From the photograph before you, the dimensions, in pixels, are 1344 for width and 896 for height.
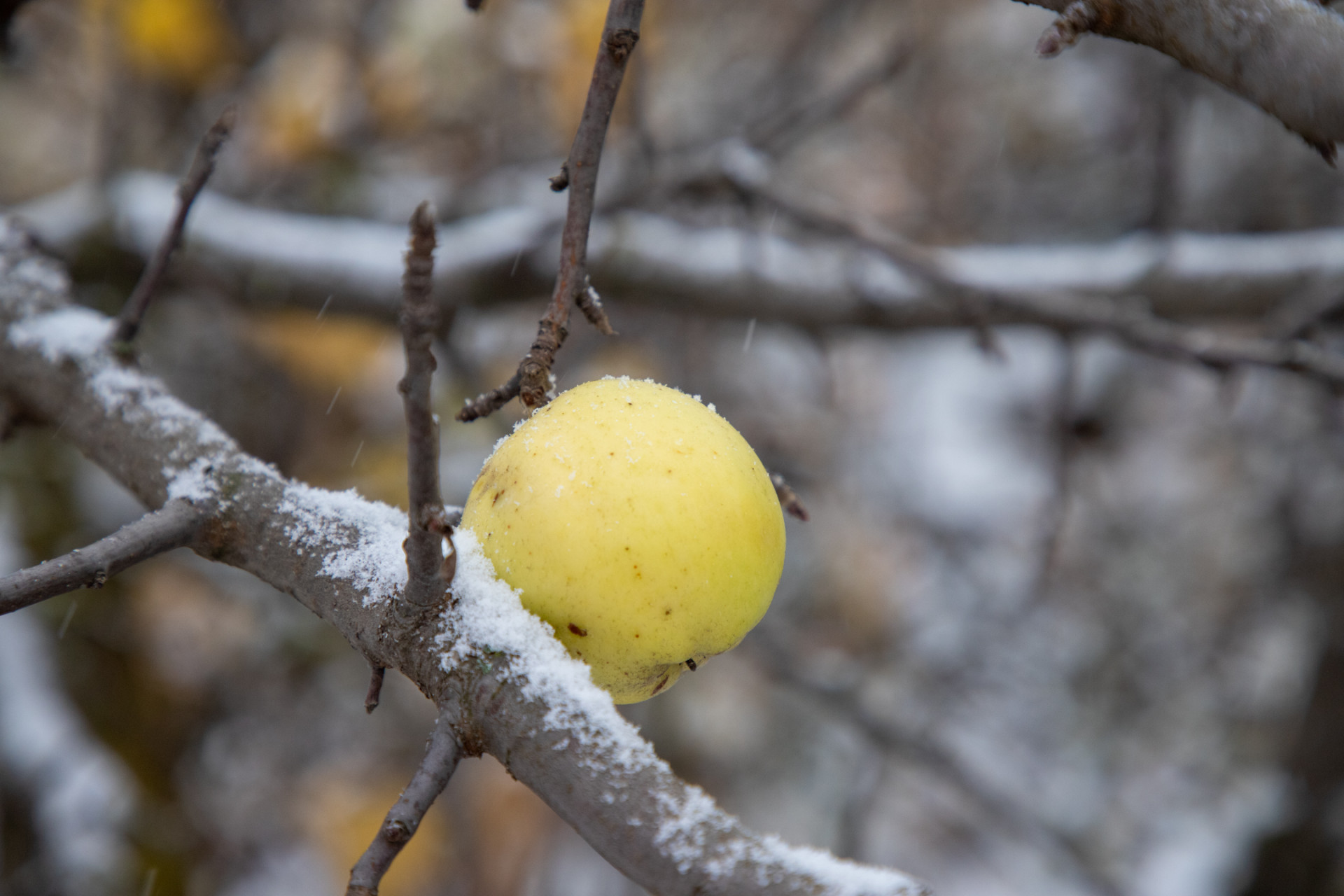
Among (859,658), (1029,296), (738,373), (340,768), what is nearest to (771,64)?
(738,373)

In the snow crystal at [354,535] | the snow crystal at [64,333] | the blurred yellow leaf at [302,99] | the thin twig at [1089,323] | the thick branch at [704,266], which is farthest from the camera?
the blurred yellow leaf at [302,99]

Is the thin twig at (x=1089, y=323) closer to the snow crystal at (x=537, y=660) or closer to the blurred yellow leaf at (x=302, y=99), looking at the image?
the snow crystal at (x=537, y=660)

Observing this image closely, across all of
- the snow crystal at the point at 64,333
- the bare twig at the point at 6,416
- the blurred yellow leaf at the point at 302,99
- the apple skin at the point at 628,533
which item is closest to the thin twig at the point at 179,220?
the snow crystal at the point at 64,333

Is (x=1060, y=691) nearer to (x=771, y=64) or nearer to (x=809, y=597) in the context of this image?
(x=809, y=597)

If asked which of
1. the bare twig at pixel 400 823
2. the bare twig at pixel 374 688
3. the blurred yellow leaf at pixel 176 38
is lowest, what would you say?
the bare twig at pixel 400 823

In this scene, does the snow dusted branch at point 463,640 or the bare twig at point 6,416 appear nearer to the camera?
the snow dusted branch at point 463,640

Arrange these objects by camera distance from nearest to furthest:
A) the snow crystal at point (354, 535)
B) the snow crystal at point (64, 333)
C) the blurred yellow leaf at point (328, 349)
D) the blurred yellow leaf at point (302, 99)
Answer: the snow crystal at point (354, 535)
the snow crystal at point (64, 333)
the blurred yellow leaf at point (328, 349)
the blurred yellow leaf at point (302, 99)

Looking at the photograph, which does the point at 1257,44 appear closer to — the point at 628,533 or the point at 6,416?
the point at 628,533
